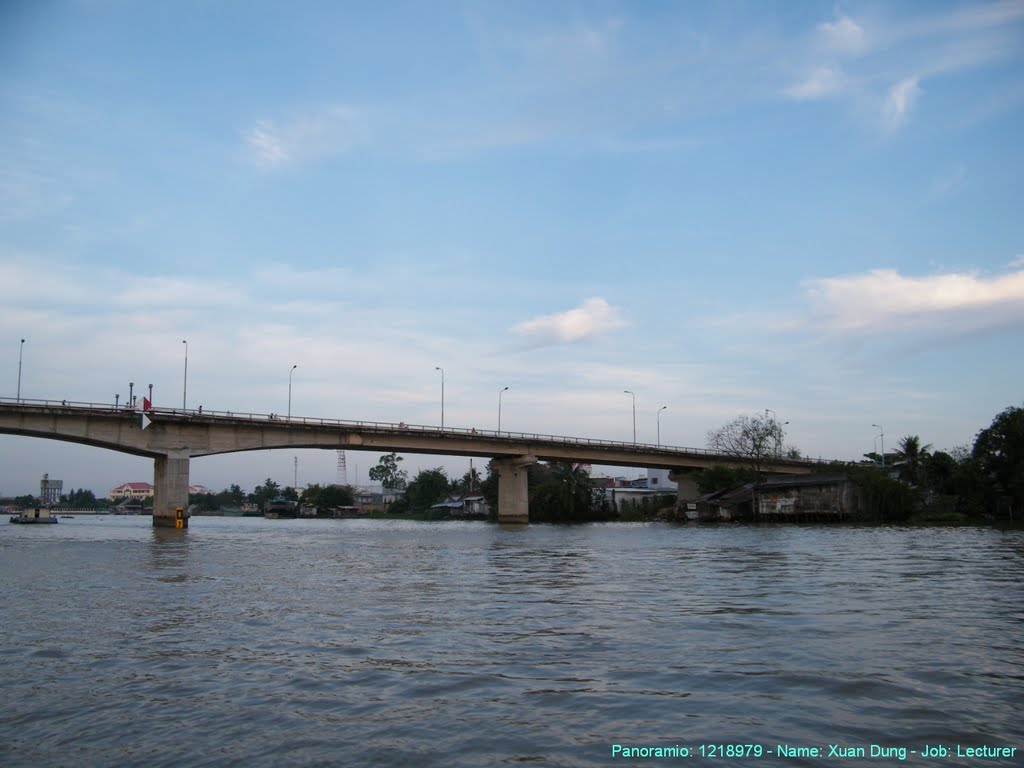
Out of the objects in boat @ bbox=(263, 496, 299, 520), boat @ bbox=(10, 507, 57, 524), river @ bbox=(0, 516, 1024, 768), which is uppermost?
river @ bbox=(0, 516, 1024, 768)

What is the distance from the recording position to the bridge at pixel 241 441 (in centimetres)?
6003

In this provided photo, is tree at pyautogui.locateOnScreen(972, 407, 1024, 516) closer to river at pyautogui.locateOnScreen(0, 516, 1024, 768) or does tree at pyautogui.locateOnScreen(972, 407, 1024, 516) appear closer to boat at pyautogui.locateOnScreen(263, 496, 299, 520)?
river at pyautogui.locateOnScreen(0, 516, 1024, 768)

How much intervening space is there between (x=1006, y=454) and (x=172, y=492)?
237 ft

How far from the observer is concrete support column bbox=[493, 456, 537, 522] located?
294 ft

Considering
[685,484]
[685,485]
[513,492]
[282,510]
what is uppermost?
[685,484]

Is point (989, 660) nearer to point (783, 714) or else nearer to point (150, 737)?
point (783, 714)

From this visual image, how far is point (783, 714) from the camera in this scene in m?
7.89

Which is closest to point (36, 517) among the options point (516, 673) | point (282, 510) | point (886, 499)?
point (282, 510)

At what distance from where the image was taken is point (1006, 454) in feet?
230

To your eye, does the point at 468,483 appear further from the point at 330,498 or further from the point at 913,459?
the point at 913,459

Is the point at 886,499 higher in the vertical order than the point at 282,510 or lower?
higher

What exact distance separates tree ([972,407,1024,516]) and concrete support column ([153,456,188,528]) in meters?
70.9

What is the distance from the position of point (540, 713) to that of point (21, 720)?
5.24 meters

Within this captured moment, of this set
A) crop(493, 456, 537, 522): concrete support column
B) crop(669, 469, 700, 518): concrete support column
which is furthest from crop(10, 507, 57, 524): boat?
crop(669, 469, 700, 518): concrete support column
